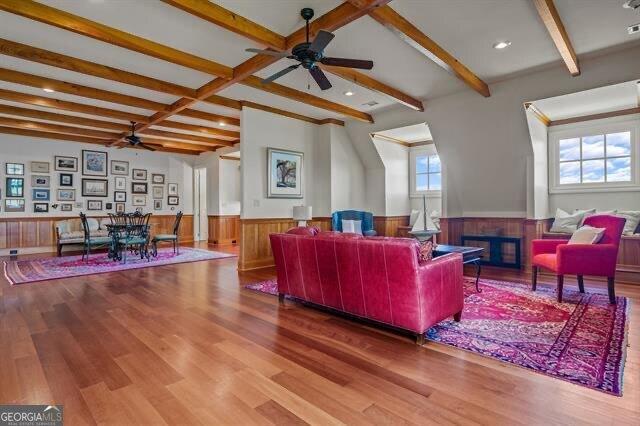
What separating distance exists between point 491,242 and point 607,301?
2.29 m

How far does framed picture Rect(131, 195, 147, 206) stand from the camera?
9555mm

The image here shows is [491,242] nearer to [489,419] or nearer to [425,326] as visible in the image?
[425,326]

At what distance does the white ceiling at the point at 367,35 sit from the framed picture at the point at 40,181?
3.88 metres

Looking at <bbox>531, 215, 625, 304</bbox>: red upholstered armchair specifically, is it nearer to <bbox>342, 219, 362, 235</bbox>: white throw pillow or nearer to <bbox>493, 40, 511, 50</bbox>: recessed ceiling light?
<bbox>493, 40, 511, 50</bbox>: recessed ceiling light

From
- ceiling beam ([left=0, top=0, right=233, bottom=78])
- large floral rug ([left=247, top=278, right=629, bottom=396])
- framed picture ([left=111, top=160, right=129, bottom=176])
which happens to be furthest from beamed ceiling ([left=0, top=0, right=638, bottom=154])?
framed picture ([left=111, top=160, right=129, bottom=176])

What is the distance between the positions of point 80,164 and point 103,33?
22.0 feet

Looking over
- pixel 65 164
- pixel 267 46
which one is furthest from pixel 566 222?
pixel 65 164

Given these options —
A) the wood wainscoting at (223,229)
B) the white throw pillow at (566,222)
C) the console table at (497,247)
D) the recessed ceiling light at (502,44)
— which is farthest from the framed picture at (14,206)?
the white throw pillow at (566,222)

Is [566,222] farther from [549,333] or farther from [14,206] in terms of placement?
[14,206]

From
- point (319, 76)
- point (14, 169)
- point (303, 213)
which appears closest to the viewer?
point (319, 76)

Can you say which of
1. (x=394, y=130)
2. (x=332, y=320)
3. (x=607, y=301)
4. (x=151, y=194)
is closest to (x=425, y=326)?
(x=332, y=320)

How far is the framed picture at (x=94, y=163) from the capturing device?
879cm

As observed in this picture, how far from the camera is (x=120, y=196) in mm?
9328

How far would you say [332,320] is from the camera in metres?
3.21
